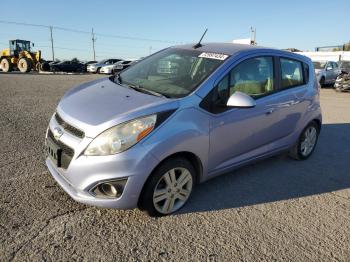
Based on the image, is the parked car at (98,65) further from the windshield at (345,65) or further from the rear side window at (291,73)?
the rear side window at (291,73)

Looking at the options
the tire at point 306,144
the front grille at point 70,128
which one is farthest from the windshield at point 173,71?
the tire at point 306,144

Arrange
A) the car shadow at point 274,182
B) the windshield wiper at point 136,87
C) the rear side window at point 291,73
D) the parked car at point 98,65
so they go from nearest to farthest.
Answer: the windshield wiper at point 136,87, the car shadow at point 274,182, the rear side window at point 291,73, the parked car at point 98,65

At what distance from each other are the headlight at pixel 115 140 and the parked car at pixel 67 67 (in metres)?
33.1

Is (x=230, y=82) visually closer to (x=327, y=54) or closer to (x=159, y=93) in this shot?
(x=159, y=93)

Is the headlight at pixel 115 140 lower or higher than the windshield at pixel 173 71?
lower

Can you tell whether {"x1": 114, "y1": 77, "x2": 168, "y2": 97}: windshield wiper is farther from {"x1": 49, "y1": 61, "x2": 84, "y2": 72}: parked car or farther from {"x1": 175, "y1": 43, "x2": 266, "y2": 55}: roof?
{"x1": 49, "y1": 61, "x2": 84, "y2": 72}: parked car

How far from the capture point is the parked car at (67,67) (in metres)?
34.1

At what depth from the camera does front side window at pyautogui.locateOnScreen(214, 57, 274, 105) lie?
11.6ft

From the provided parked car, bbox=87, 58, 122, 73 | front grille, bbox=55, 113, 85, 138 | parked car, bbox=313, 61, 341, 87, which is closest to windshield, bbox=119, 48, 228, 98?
front grille, bbox=55, 113, 85, 138

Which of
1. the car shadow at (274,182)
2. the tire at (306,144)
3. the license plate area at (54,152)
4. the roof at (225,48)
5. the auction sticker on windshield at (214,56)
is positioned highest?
the roof at (225,48)

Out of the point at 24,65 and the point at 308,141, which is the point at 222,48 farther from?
the point at 24,65

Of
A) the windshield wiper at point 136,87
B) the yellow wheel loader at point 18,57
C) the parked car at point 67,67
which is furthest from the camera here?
the parked car at point 67,67

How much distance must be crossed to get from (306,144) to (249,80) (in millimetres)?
1907

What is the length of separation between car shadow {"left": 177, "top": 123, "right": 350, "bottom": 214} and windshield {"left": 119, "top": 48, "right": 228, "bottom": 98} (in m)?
1.24
